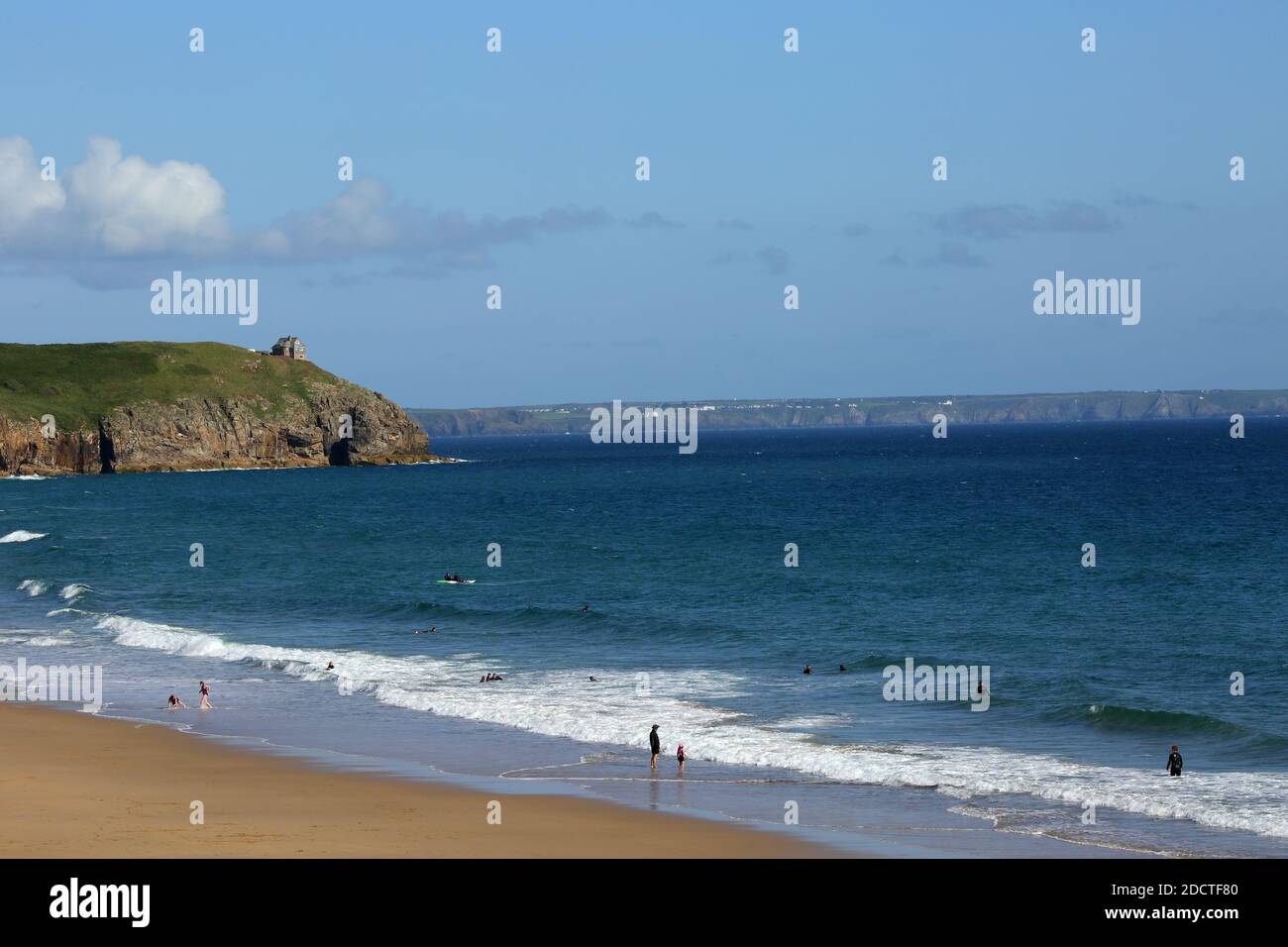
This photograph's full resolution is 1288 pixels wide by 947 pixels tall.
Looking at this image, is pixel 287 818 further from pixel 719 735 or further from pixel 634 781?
pixel 719 735

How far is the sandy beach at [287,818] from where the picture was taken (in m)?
22.3

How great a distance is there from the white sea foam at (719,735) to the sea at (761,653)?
12 centimetres

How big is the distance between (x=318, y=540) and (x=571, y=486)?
64896 mm

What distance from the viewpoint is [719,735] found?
32969 millimetres

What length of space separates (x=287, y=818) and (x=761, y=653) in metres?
23.9

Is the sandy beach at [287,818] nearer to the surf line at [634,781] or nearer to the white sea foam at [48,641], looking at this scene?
the surf line at [634,781]

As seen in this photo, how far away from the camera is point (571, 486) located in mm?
152500

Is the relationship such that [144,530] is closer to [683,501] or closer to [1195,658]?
[683,501]

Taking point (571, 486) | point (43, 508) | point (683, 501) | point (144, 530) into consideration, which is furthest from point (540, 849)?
point (571, 486)
